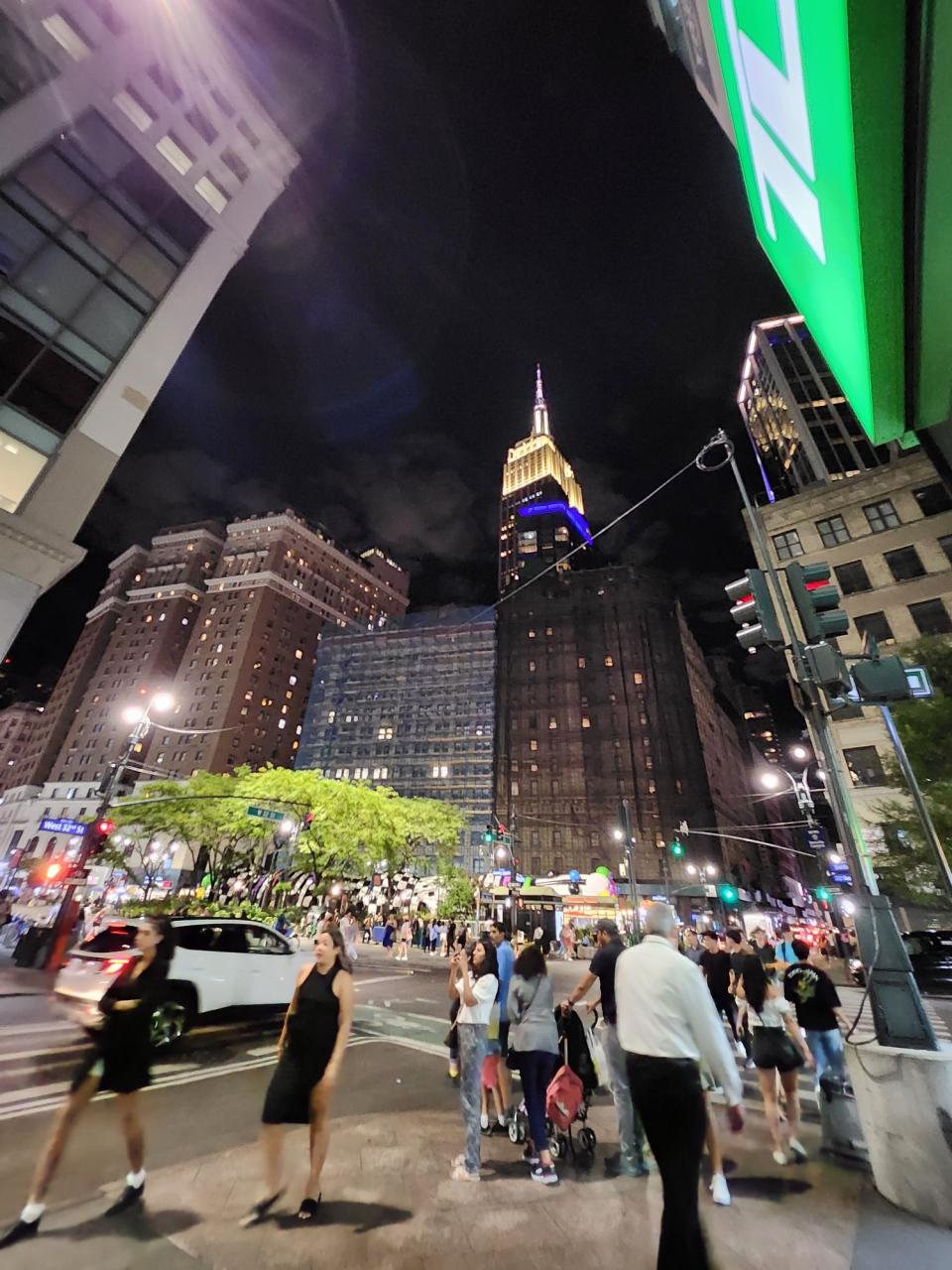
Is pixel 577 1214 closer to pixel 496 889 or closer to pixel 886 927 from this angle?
pixel 886 927

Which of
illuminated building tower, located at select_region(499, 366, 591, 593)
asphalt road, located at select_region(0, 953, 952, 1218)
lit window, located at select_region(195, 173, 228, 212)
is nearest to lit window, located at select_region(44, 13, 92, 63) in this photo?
lit window, located at select_region(195, 173, 228, 212)

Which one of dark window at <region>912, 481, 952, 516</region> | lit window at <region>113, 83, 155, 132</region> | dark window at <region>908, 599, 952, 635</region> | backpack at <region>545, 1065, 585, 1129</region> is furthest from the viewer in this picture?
dark window at <region>912, 481, 952, 516</region>

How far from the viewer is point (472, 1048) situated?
5.29 metres

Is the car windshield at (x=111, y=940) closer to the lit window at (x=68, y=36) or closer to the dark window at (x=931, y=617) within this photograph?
the lit window at (x=68, y=36)

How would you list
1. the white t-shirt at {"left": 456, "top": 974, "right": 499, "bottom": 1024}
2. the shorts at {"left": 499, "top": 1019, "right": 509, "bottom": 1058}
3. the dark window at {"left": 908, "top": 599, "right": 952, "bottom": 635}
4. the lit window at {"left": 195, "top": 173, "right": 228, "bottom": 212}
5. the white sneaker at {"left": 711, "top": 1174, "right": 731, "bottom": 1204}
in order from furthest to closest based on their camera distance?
the dark window at {"left": 908, "top": 599, "right": 952, "bottom": 635}, the lit window at {"left": 195, "top": 173, "right": 228, "bottom": 212}, the shorts at {"left": 499, "top": 1019, "right": 509, "bottom": 1058}, the white t-shirt at {"left": 456, "top": 974, "right": 499, "bottom": 1024}, the white sneaker at {"left": 711, "top": 1174, "right": 731, "bottom": 1204}

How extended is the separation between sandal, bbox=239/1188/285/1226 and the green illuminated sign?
765 centimetres

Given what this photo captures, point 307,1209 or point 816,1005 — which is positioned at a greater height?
point 816,1005

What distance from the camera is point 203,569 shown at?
420 feet

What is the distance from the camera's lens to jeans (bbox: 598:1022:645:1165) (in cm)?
510

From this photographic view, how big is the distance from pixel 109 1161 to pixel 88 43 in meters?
28.6

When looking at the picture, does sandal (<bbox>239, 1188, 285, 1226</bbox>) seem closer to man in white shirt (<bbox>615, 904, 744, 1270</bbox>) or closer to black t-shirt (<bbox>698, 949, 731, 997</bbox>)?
man in white shirt (<bbox>615, 904, 744, 1270</bbox>)

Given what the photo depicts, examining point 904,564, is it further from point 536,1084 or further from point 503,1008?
point 536,1084

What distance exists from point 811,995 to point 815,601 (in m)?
5.19

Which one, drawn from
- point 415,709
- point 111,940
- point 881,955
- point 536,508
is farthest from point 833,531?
point 536,508
